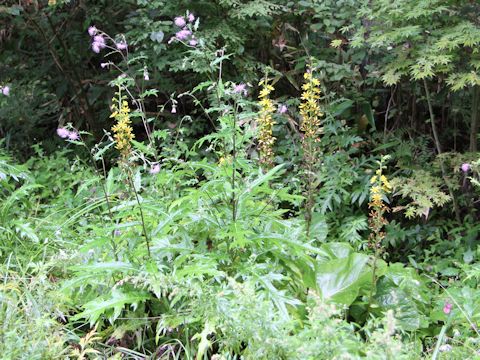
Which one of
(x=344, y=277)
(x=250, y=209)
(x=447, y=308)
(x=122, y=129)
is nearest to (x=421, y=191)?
(x=447, y=308)

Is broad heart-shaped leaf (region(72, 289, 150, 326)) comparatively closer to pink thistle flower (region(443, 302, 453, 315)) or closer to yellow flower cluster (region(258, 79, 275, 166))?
yellow flower cluster (region(258, 79, 275, 166))

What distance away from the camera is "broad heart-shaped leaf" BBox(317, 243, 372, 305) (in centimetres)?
269

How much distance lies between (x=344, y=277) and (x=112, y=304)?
3.61ft

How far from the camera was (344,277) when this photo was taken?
108 inches

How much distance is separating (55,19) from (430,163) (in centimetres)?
346

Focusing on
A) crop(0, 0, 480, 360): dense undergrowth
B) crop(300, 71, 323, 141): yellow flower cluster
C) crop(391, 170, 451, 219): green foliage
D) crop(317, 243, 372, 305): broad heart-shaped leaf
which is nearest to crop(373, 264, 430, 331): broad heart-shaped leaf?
crop(0, 0, 480, 360): dense undergrowth

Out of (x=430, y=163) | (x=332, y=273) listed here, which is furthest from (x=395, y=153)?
(x=332, y=273)

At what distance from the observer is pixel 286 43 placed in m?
4.75

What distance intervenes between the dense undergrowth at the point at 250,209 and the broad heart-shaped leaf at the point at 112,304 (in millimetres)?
13

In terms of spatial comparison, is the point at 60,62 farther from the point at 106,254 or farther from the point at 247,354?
the point at 247,354

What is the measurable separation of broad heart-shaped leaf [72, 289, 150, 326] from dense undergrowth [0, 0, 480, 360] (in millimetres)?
13

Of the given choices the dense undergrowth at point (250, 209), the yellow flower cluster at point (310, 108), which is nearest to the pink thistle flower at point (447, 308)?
the dense undergrowth at point (250, 209)

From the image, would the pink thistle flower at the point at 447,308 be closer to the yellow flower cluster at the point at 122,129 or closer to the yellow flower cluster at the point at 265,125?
the yellow flower cluster at the point at 265,125

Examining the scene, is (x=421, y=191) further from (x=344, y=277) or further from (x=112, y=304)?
(x=112, y=304)
